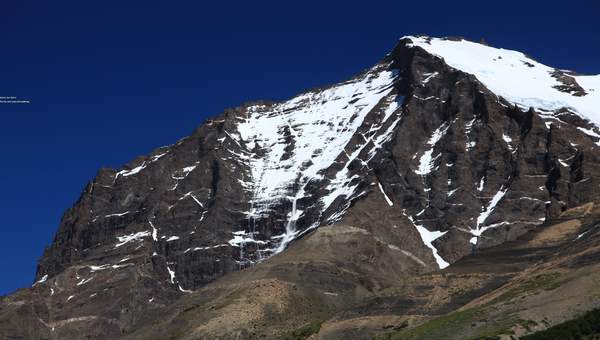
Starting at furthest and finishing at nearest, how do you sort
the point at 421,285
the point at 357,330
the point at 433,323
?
the point at 421,285 → the point at 357,330 → the point at 433,323

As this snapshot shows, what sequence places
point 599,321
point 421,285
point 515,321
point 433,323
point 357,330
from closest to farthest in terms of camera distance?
point 599,321 < point 515,321 < point 433,323 < point 357,330 < point 421,285

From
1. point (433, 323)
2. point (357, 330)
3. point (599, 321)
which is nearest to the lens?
point (599, 321)

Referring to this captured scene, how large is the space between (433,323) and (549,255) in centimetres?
3699

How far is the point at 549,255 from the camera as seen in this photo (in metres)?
196

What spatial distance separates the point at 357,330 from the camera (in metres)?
179

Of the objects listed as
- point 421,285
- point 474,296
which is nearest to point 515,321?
point 474,296

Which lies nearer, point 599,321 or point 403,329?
point 599,321

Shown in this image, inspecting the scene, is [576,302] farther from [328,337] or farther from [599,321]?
[328,337]

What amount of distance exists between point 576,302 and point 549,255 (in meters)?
43.8

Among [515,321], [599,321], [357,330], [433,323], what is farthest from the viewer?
[357,330]

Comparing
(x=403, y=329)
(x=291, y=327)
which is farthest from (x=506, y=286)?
(x=291, y=327)

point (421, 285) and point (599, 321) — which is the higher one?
point (421, 285)

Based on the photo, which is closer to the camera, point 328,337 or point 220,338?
point 328,337

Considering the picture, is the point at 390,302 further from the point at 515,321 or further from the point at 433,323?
the point at 515,321
